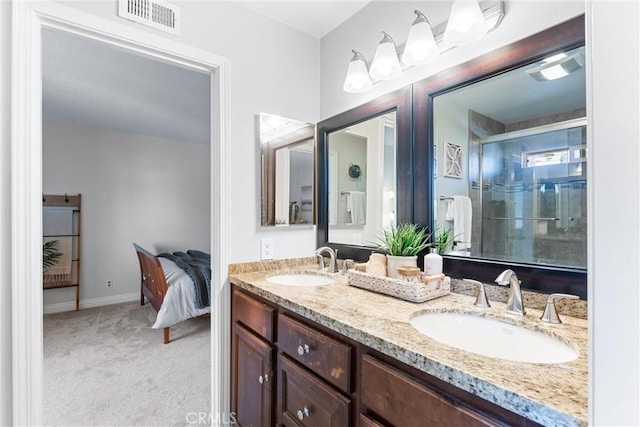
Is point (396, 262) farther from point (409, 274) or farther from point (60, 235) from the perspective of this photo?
point (60, 235)

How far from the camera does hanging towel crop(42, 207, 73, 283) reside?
12.5ft

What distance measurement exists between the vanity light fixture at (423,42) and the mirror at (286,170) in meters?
0.45

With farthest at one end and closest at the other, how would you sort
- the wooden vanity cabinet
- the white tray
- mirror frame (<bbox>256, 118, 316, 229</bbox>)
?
mirror frame (<bbox>256, 118, 316, 229</bbox>) → the white tray → the wooden vanity cabinet

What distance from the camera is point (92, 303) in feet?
13.4

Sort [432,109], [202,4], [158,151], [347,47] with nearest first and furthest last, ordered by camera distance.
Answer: [432,109] → [202,4] → [347,47] → [158,151]

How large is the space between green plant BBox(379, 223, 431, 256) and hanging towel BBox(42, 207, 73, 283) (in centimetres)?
436

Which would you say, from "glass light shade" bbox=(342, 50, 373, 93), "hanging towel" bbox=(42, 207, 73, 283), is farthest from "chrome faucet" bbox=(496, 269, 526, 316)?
"hanging towel" bbox=(42, 207, 73, 283)

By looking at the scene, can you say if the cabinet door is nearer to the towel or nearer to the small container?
the small container

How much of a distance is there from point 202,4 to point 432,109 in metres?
1.33
